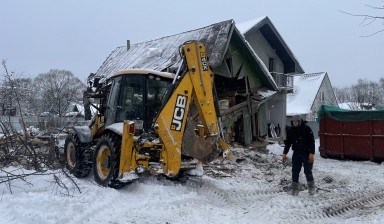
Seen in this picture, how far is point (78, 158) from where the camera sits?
32.0ft

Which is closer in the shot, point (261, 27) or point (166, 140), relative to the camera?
point (166, 140)

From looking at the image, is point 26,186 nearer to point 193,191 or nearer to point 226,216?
point 193,191

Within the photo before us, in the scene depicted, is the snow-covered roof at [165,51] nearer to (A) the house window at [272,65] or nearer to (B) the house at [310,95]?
(A) the house window at [272,65]

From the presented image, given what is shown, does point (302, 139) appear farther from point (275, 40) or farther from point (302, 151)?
point (275, 40)

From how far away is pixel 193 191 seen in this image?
820cm

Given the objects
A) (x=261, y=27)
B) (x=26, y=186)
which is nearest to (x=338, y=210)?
(x=26, y=186)

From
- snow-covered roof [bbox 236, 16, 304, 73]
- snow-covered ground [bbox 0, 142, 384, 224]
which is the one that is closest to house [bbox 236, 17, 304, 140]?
snow-covered roof [bbox 236, 16, 304, 73]

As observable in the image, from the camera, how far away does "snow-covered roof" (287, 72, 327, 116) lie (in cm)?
4100

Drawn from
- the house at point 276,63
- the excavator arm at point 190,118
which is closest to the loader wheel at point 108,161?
the excavator arm at point 190,118

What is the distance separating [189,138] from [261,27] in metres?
19.7

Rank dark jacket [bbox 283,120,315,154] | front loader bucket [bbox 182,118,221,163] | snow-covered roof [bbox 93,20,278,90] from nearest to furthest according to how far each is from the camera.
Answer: front loader bucket [bbox 182,118,221,163] < dark jacket [bbox 283,120,315,154] < snow-covered roof [bbox 93,20,278,90]

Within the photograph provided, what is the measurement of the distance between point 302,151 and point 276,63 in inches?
820

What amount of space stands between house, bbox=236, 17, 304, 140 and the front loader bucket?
18954 millimetres

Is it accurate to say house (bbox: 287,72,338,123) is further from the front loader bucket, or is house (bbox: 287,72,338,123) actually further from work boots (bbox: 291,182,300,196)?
the front loader bucket
